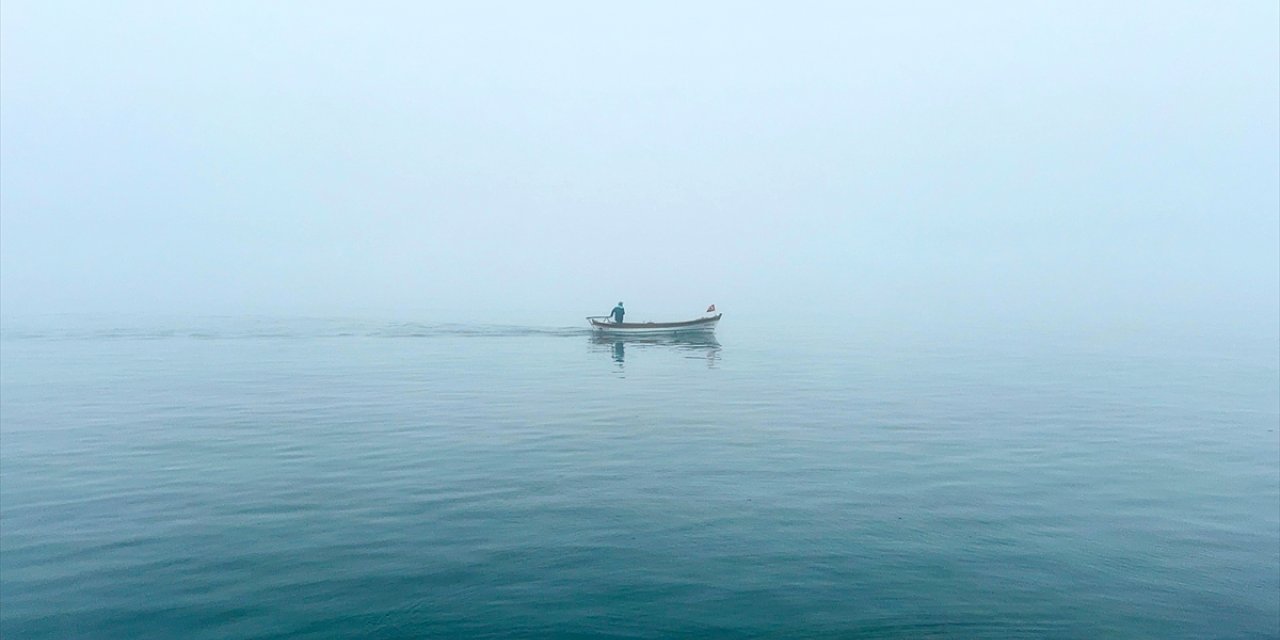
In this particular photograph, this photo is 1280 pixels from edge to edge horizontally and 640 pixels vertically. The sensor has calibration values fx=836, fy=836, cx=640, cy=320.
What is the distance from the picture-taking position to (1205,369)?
66.8m

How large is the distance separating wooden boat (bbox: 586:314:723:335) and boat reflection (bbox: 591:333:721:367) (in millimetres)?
583

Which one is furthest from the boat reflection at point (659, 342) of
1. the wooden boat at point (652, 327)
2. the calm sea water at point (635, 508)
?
the calm sea water at point (635, 508)

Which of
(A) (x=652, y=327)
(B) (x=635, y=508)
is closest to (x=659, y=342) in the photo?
(A) (x=652, y=327)

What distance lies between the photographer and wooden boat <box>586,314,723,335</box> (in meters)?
82.1

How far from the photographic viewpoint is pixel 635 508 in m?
27.9

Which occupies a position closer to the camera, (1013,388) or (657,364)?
(1013,388)

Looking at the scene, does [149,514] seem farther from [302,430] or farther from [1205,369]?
[1205,369]

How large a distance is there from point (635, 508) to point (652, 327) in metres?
55.5

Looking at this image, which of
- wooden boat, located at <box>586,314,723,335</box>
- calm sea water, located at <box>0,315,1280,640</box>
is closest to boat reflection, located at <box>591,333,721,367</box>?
wooden boat, located at <box>586,314,723,335</box>

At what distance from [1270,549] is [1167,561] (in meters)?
3.99

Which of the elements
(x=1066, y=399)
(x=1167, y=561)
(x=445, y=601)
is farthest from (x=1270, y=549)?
(x=1066, y=399)

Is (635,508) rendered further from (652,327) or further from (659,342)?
(659,342)

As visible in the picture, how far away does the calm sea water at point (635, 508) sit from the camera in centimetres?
2025

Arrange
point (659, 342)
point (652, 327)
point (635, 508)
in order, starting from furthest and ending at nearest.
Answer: point (659, 342) → point (652, 327) → point (635, 508)
